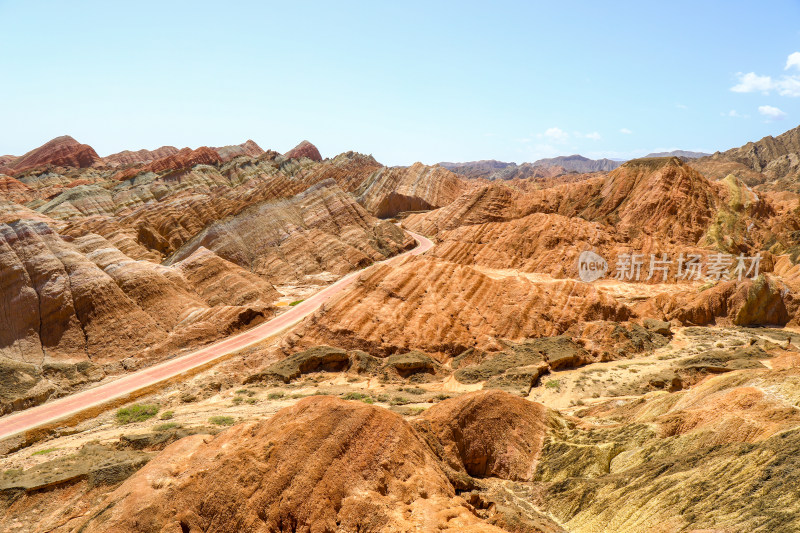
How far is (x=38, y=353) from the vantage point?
105 ft

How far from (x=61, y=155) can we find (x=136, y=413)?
145 meters

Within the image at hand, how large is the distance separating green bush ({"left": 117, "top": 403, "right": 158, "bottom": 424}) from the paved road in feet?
7.40

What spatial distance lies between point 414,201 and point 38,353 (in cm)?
6534

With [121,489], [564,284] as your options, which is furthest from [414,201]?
[121,489]

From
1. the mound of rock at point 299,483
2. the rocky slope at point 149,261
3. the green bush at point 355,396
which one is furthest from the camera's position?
the rocky slope at point 149,261

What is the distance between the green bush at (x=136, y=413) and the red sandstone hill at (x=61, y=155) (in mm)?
138786

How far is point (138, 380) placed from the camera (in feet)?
92.0

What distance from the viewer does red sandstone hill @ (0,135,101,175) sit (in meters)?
132

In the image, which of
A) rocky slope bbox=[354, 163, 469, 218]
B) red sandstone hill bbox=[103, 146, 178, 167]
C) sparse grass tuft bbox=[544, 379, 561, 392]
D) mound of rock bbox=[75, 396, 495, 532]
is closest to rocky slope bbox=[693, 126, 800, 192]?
rocky slope bbox=[354, 163, 469, 218]

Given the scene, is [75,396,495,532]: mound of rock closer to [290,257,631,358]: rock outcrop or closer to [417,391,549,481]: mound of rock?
[417,391,549,481]: mound of rock

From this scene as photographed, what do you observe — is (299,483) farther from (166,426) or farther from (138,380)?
(138,380)

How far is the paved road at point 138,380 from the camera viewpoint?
76.5 feet

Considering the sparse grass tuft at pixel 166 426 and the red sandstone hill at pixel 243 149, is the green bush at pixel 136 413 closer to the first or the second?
the sparse grass tuft at pixel 166 426

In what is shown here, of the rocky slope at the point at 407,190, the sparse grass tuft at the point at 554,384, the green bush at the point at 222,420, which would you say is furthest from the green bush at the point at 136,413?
the rocky slope at the point at 407,190
